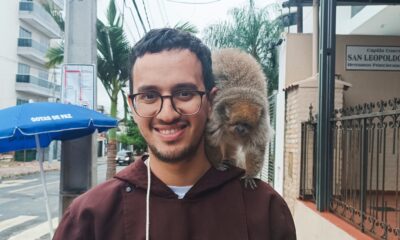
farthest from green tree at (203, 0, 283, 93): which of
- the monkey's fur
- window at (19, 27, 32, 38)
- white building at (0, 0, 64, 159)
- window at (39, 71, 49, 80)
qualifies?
window at (39, 71, 49, 80)

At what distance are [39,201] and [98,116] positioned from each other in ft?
32.7

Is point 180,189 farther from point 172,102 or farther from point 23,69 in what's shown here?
point 23,69

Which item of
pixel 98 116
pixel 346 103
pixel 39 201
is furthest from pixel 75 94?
pixel 39 201

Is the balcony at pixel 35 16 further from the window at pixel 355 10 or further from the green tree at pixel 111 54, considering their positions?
the window at pixel 355 10

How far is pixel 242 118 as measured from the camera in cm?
279

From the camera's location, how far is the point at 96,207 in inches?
66.0

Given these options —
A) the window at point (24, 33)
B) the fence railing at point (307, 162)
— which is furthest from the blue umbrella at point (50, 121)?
the window at point (24, 33)

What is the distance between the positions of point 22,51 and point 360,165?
38.8 metres

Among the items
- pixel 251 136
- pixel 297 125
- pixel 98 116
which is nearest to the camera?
pixel 251 136

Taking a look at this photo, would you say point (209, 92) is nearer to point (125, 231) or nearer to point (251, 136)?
point (125, 231)

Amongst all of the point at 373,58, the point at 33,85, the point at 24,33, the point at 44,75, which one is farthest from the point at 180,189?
the point at 44,75

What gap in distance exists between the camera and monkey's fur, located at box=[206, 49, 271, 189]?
270cm

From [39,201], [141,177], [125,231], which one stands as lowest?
[39,201]

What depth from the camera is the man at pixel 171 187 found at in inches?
65.6
